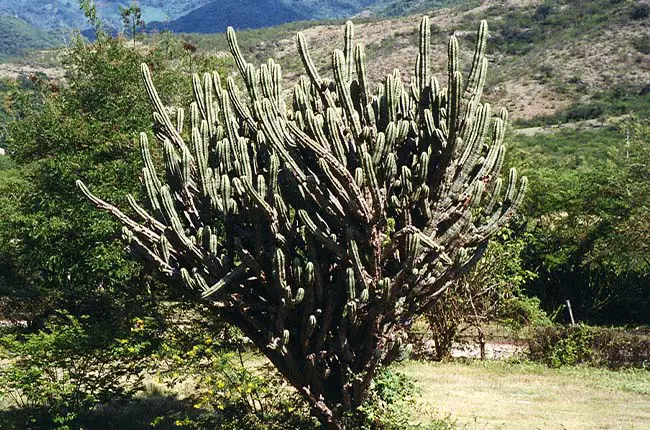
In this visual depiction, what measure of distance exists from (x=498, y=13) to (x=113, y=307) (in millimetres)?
85333

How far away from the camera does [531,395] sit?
10.2 m

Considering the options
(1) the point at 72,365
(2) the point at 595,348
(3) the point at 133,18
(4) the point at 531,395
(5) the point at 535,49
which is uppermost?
(3) the point at 133,18

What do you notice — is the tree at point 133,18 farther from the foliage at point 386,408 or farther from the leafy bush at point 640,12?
the leafy bush at point 640,12

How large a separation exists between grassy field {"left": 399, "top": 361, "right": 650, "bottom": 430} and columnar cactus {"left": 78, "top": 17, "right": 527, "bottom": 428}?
8.75ft

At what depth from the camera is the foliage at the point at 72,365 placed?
7250 mm

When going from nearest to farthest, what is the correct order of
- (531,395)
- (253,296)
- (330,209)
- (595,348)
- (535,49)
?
(330,209), (253,296), (531,395), (595,348), (535,49)

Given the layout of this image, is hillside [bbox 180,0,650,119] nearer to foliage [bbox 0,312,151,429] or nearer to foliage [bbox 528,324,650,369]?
foliage [bbox 528,324,650,369]

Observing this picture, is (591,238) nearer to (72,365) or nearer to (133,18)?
(133,18)

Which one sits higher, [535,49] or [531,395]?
[535,49]

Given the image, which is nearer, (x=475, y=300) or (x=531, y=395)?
(x=531, y=395)

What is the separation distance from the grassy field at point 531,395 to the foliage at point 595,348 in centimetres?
38

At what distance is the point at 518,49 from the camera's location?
73312mm

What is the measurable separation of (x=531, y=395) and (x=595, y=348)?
10.3ft

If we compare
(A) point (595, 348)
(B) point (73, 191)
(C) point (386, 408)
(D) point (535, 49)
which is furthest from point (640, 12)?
(C) point (386, 408)
